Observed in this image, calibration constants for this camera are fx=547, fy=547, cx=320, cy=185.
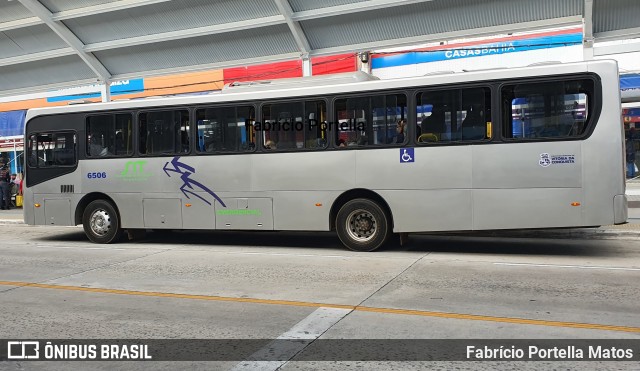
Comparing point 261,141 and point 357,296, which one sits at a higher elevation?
point 261,141

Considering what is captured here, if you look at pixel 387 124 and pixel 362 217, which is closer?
pixel 387 124

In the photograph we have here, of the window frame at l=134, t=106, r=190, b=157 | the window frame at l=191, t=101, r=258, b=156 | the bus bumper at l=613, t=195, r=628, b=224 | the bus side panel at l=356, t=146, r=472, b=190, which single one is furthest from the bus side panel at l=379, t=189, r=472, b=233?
the window frame at l=134, t=106, r=190, b=157

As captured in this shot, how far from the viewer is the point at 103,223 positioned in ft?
39.7

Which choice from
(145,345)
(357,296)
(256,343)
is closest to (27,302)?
(145,345)

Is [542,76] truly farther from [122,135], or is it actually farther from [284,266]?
[122,135]

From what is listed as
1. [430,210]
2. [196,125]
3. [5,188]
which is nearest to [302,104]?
[196,125]

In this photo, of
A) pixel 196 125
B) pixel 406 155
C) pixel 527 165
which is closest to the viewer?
pixel 527 165

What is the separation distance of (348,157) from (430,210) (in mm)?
1778

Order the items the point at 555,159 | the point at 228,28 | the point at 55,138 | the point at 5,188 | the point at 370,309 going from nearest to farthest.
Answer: the point at 370,309 < the point at 555,159 < the point at 55,138 < the point at 228,28 < the point at 5,188

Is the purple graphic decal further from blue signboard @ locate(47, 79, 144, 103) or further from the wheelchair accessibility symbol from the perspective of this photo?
blue signboard @ locate(47, 79, 144, 103)

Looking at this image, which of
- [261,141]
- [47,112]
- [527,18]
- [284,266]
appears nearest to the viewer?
[284,266]

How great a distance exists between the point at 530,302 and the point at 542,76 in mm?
4337

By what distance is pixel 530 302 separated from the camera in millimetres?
6238

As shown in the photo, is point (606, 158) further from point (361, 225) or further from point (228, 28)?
point (228, 28)
